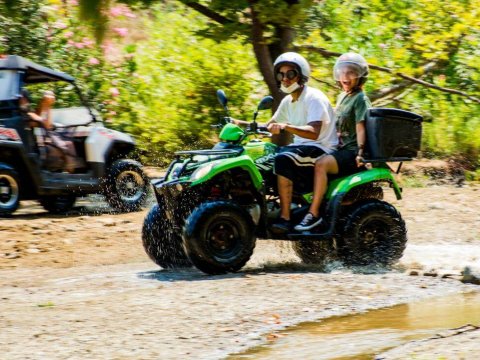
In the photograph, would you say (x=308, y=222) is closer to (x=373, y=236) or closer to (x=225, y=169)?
(x=373, y=236)

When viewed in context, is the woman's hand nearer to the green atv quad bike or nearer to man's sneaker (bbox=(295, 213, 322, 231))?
the green atv quad bike

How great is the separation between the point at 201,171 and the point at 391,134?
5.43 ft

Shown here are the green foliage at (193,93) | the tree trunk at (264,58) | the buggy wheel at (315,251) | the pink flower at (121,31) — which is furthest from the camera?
the green foliage at (193,93)

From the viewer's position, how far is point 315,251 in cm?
884

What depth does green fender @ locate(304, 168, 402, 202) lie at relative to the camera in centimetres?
819

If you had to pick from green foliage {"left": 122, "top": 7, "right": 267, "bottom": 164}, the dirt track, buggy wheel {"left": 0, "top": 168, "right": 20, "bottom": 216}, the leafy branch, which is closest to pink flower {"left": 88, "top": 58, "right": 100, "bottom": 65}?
green foliage {"left": 122, "top": 7, "right": 267, "bottom": 164}

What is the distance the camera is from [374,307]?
6.81m

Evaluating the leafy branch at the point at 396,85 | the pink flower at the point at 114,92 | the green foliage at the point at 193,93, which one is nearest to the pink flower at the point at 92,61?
the pink flower at the point at 114,92

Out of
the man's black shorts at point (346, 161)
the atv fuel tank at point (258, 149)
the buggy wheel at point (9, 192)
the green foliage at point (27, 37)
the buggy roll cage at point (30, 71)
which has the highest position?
the green foliage at point (27, 37)

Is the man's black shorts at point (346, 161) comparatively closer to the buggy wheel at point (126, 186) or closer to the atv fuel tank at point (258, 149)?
the atv fuel tank at point (258, 149)

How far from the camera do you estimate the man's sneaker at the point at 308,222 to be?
8211 millimetres

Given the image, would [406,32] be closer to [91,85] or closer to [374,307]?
[91,85]

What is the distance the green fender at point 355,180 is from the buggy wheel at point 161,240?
3.82ft

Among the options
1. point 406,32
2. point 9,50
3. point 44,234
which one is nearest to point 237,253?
point 44,234
